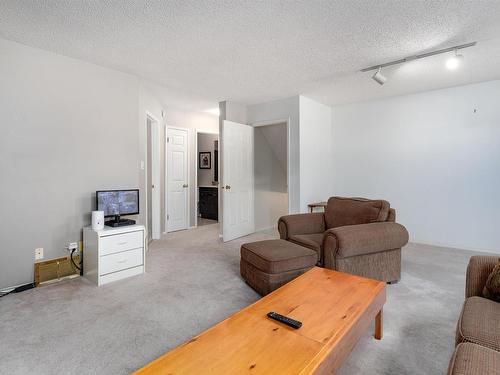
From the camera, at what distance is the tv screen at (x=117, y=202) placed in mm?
3012

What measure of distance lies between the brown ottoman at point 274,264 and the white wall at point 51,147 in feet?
6.51

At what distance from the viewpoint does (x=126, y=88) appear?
3459 mm

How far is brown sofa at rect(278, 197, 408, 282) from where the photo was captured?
2426mm

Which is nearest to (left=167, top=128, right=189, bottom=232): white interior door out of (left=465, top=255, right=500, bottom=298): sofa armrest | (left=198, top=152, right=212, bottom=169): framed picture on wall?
(left=198, top=152, right=212, bottom=169): framed picture on wall

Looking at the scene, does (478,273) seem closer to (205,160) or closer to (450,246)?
(450,246)

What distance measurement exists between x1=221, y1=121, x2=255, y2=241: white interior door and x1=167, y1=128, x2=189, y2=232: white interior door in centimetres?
129

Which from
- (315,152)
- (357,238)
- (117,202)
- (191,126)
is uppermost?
(191,126)

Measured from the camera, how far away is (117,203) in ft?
10.2

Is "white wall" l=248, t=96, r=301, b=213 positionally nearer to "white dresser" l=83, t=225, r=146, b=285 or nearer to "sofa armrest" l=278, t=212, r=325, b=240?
"sofa armrest" l=278, t=212, r=325, b=240

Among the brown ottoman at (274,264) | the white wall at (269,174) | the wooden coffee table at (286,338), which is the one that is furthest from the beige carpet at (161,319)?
the white wall at (269,174)

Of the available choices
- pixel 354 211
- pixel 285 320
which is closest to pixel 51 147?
pixel 285 320

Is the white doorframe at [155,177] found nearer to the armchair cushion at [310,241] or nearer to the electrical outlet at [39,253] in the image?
the electrical outlet at [39,253]

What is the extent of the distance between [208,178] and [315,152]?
9.55 ft

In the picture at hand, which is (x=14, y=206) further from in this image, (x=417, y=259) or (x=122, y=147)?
(x=417, y=259)
